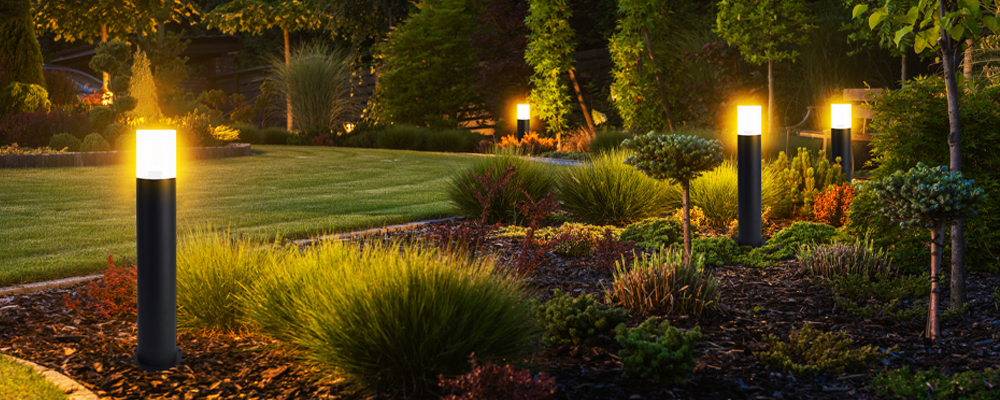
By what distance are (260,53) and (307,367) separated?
30879mm

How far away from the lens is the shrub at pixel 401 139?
1616 cm

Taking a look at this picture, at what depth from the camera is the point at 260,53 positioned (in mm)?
31609

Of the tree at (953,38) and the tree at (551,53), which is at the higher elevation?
the tree at (551,53)

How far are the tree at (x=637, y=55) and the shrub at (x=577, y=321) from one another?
9.40 meters

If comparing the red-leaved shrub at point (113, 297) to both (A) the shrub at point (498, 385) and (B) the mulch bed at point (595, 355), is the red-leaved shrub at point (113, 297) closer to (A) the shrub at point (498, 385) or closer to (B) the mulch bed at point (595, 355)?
(B) the mulch bed at point (595, 355)

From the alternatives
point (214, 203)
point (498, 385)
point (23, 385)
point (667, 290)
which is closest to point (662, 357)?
point (498, 385)

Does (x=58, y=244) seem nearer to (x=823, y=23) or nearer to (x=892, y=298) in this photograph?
(x=892, y=298)

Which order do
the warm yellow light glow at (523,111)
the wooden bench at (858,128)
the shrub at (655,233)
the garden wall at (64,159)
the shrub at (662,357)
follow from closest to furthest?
1. the shrub at (662,357)
2. the shrub at (655,233)
3. the wooden bench at (858,128)
4. the garden wall at (64,159)
5. the warm yellow light glow at (523,111)

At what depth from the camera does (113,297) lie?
3.78 meters

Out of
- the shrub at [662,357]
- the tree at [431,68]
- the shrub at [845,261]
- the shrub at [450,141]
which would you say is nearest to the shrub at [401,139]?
the shrub at [450,141]

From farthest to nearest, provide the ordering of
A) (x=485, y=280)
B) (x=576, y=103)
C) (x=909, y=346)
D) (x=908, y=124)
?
(x=576, y=103) → (x=908, y=124) → (x=909, y=346) → (x=485, y=280)

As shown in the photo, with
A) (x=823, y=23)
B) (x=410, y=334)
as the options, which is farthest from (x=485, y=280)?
(x=823, y=23)

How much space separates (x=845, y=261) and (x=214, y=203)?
584 centimetres

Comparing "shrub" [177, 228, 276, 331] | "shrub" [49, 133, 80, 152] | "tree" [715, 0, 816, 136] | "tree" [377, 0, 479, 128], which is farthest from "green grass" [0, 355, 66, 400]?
"tree" [377, 0, 479, 128]
